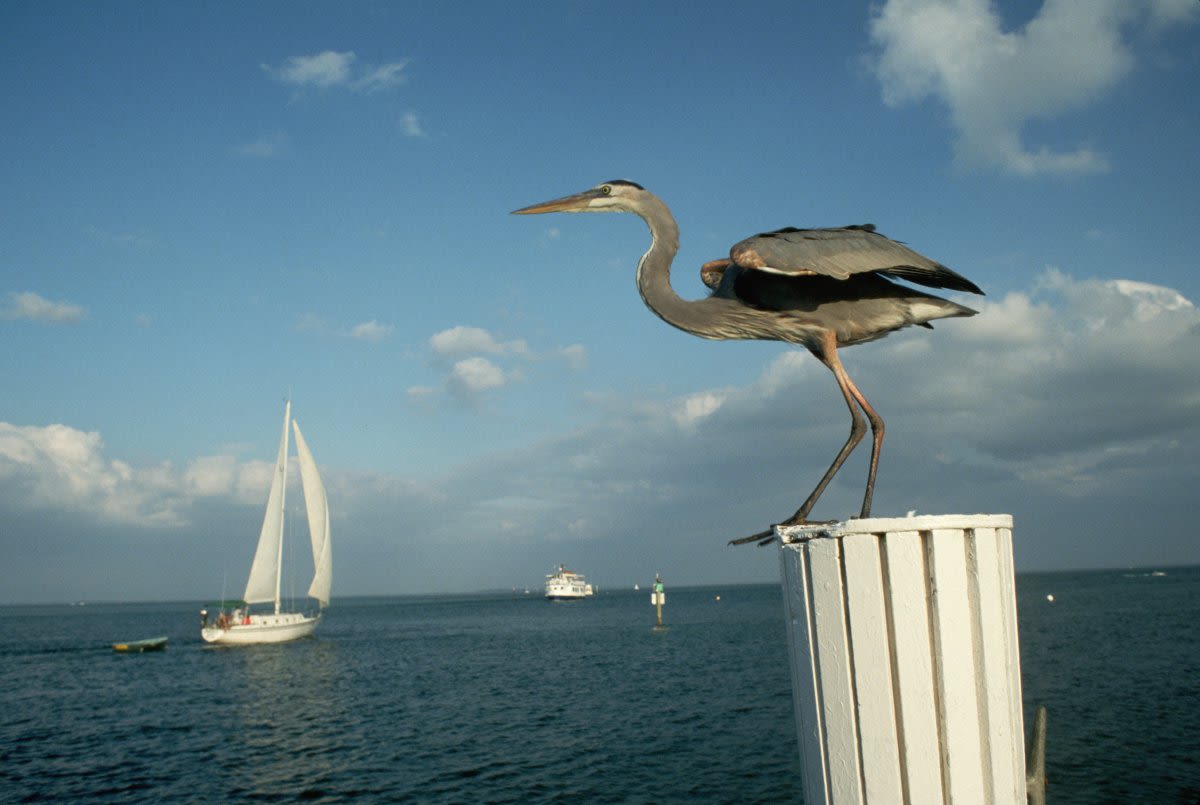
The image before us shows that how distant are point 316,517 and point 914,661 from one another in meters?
54.8

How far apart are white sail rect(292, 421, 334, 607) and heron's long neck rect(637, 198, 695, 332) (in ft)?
170

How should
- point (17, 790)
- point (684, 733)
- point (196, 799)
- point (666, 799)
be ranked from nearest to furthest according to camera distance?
1. point (666, 799)
2. point (196, 799)
3. point (17, 790)
4. point (684, 733)

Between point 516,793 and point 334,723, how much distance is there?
37.5 ft

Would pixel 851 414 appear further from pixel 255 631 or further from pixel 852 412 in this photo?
pixel 255 631

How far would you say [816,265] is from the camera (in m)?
4.33

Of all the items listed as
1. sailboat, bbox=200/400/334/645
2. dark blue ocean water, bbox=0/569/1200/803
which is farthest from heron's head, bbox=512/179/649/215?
sailboat, bbox=200/400/334/645

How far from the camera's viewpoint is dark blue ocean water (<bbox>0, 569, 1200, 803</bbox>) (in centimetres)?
1678

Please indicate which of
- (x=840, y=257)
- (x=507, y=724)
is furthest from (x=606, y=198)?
(x=507, y=724)

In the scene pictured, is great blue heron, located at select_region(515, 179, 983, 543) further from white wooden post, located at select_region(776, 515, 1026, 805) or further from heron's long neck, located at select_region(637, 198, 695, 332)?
white wooden post, located at select_region(776, 515, 1026, 805)

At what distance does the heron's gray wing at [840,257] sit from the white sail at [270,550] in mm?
52529

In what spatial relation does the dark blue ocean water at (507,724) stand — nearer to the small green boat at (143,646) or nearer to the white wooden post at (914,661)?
the small green boat at (143,646)

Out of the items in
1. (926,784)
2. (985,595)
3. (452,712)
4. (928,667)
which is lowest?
(452,712)

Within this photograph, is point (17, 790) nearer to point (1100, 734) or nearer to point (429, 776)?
point (429, 776)

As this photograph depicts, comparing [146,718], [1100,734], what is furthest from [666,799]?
[146,718]
